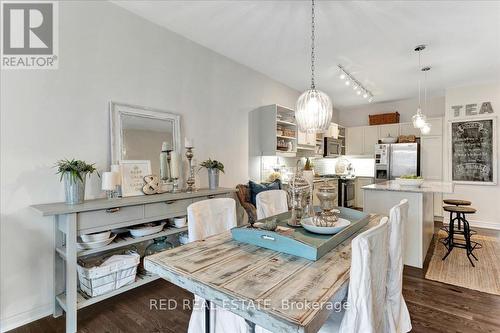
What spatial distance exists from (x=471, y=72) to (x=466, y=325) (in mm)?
4122

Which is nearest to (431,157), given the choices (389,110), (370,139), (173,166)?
(370,139)

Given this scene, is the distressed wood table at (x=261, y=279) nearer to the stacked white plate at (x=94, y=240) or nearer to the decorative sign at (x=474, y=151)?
the stacked white plate at (x=94, y=240)

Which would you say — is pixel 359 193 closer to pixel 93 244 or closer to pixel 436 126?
pixel 436 126

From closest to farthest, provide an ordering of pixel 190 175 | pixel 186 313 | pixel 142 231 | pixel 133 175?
pixel 186 313, pixel 142 231, pixel 133 175, pixel 190 175

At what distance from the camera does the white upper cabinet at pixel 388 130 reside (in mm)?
5964

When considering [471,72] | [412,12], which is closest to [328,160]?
[471,72]

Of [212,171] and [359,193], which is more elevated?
[212,171]

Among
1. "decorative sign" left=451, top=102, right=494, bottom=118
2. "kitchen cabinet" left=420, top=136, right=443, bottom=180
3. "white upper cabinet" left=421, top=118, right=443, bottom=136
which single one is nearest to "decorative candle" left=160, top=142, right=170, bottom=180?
"kitchen cabinet" left=420, top=136, right=443, bottom=180

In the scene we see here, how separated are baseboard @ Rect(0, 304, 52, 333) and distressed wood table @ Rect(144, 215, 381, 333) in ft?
5.21

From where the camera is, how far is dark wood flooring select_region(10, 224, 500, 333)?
197 cm

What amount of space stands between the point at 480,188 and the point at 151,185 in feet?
19.5

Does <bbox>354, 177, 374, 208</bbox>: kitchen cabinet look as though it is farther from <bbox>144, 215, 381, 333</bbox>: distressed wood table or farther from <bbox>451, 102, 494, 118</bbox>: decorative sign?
<bbox>144, 215, 381, 333</bbox>: distressed wood table

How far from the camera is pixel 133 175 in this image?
8.43 feet

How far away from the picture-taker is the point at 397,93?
5.51m
